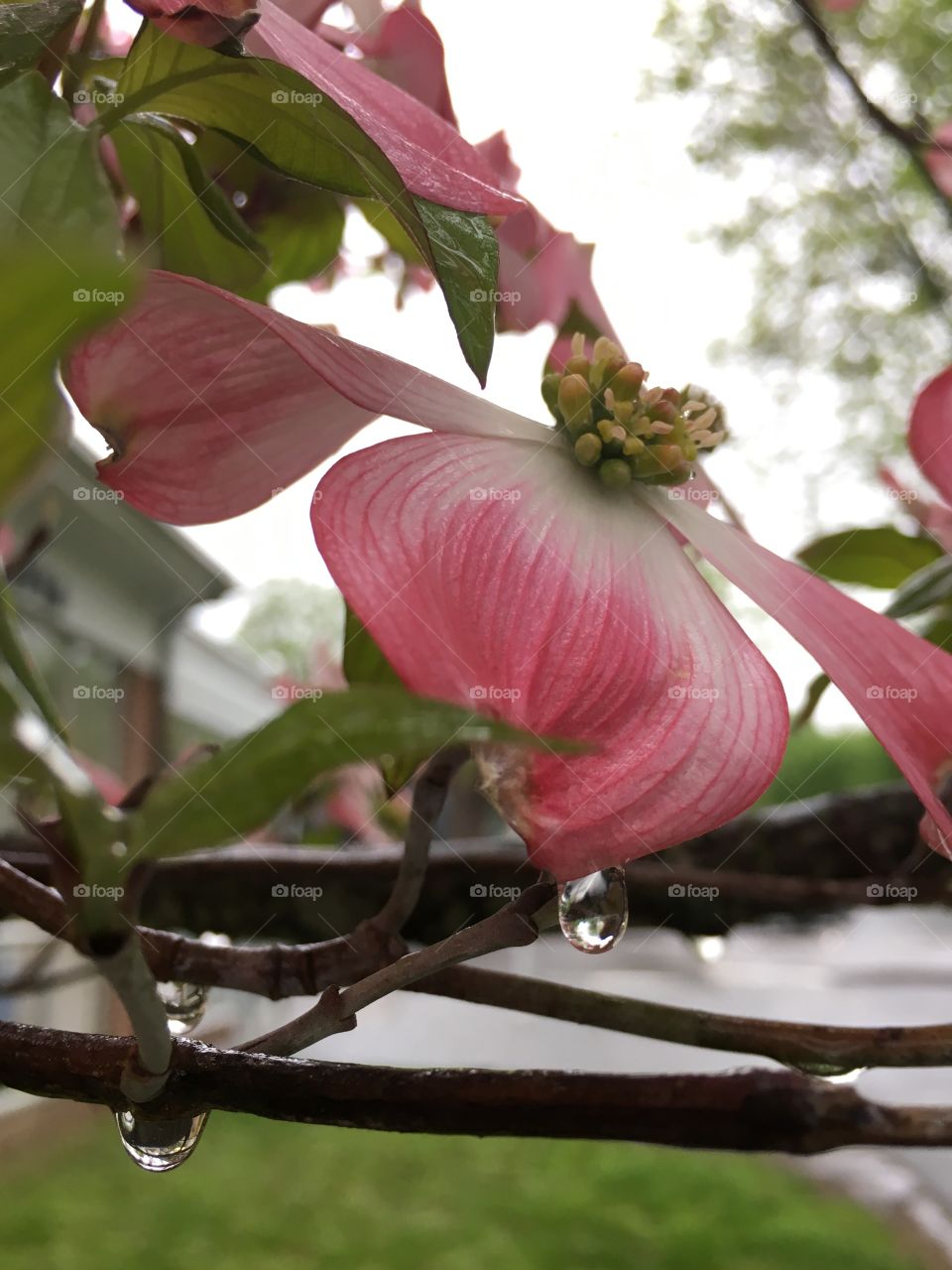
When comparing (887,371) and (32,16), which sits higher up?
(887,371)

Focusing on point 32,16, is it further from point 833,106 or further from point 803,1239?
point 803,1239

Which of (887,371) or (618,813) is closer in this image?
(618,813)

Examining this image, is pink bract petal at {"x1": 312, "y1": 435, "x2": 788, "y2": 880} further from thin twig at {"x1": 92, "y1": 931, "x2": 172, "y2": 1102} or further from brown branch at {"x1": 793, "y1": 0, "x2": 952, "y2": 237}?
brown branch at {"x1": 793, "y1": 0, "x2": 952, "y2": 237}

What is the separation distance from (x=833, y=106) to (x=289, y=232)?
7.53 ft

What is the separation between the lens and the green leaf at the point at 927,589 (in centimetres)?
25

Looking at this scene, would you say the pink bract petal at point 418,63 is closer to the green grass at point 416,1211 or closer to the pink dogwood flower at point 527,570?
the pink dogwood flower at point 527,570

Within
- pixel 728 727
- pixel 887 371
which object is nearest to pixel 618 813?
pixel 728 727

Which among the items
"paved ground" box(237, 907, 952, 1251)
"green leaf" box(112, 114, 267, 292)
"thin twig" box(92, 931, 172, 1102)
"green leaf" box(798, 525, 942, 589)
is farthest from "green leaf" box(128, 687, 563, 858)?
"paved ground" box(237, 907, 952, 1251)

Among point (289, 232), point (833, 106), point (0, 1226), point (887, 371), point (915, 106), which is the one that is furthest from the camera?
point (887, 371)

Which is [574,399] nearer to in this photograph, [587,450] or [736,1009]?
[587,450]

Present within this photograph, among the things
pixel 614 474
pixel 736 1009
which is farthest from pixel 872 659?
pixel 736 1009

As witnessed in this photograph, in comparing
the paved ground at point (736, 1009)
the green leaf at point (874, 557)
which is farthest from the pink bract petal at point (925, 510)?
the paved ground at point (736, 1009)

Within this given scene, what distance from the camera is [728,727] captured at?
0.12 m

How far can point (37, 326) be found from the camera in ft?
0.16
